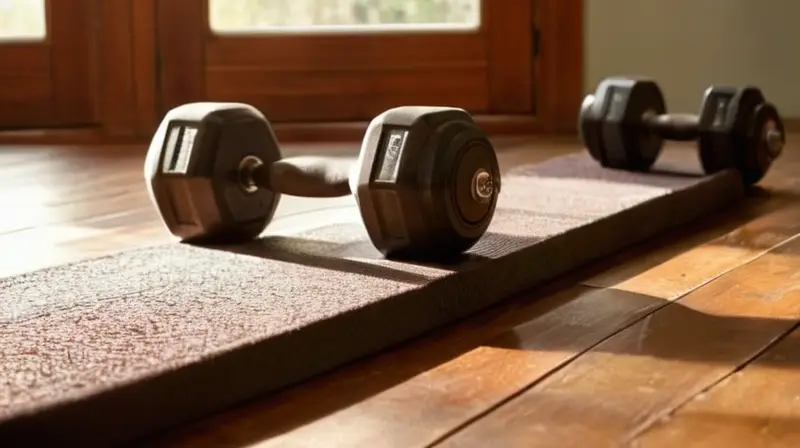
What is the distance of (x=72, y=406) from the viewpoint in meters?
0.80

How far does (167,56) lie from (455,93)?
0.75 meters

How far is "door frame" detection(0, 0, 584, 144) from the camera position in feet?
9.70

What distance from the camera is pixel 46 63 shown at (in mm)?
2977

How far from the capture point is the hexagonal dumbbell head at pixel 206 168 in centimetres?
138

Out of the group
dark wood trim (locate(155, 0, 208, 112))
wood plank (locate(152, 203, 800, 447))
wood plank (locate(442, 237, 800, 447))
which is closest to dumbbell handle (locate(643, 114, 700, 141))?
wood plank (locate(442, 237, 800, 447))

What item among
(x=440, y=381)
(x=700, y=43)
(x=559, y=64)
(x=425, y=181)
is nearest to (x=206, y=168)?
(x=425, y=181)

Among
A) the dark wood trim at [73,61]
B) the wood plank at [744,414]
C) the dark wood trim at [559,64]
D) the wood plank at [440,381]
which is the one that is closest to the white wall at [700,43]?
the dark wood trim at [559,64]

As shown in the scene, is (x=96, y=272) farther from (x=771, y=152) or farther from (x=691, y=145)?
(x=691, y=145)

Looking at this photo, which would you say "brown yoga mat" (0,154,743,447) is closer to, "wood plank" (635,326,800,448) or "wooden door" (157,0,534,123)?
"wood plank" (635,326,800,448)

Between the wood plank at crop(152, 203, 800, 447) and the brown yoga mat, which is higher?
the brown yoga mat

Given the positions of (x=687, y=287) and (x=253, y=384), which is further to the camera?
(x=687, y=287)

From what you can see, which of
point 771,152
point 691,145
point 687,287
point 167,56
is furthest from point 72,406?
point 167,56

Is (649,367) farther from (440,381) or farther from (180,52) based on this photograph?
(180,52)

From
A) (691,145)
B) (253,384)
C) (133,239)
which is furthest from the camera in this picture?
(691,145)
